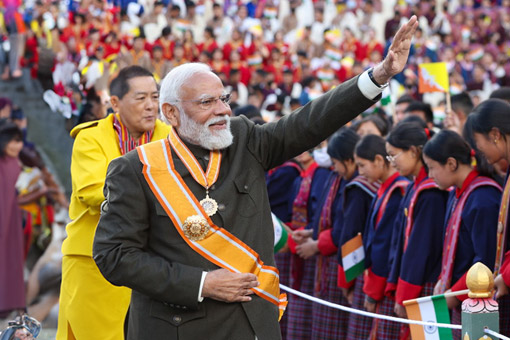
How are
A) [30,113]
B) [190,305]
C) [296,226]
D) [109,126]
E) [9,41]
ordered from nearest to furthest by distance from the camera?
[190,305] → [109,126] → [296,226] → [30,113] → [9,41]

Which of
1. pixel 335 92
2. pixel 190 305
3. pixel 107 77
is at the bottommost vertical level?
pixel 190 305

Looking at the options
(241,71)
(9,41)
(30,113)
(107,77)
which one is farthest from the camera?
(241,71)

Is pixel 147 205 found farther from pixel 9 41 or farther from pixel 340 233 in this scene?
pixel 9 41

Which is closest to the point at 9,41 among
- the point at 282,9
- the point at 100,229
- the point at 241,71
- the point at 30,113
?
the point at 30,113

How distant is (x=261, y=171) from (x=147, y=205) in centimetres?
50

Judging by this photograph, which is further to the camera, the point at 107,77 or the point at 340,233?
the point at 107,77

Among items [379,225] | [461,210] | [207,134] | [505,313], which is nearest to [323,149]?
[379,225]

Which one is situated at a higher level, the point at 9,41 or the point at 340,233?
the point at 9,41

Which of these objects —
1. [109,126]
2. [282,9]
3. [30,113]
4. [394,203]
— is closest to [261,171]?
[109,126]

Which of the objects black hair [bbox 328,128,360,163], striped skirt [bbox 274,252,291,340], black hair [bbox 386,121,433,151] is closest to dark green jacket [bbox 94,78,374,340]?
black hair [bbox 386,121,433,151]

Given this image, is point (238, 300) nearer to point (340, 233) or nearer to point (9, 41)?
point (340, 233)

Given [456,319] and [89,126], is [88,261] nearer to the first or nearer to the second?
[89,126]

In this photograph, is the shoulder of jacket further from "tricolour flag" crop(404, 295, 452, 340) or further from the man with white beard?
"tricolour flag" crop(404, 295, 452, 340)

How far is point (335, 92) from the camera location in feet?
11.3
